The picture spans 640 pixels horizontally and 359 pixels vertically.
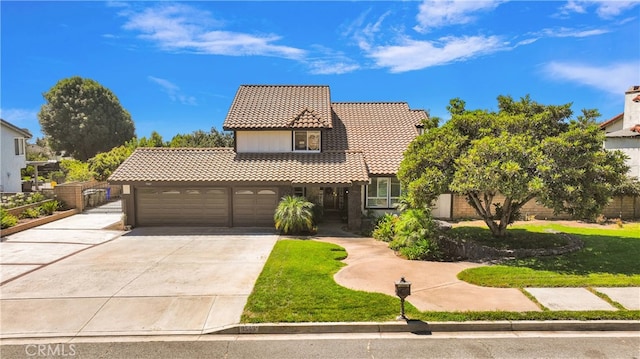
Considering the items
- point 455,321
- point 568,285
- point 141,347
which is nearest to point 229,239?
point 141,347

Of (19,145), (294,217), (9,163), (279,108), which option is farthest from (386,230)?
(19,145)

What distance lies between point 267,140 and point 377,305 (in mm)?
14633

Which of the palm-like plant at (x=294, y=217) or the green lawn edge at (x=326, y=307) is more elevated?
the palm-like plant at (x=294, y=217)

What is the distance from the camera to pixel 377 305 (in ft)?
28.2

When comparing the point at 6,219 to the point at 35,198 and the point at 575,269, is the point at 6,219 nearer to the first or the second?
the point at 35,198

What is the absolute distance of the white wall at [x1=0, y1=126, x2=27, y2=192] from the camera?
28.5 meters

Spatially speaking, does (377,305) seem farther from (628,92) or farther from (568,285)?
(628,92)

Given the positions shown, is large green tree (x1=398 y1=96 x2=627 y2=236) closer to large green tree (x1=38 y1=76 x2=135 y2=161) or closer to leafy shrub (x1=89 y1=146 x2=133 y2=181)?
leafy shrub (x1=89 y1=146 x2=133 y2=181)

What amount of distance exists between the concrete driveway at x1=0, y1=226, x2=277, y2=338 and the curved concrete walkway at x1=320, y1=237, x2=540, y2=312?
309 cm

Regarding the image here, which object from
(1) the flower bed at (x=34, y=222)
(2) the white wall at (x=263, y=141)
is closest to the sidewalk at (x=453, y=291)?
(2) the white wall at (x=263, y=141)

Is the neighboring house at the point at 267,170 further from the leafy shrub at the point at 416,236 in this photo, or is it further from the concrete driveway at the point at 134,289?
the leafy shrub at the point at 416,236

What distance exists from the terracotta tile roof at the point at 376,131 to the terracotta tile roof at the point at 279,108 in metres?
1.91

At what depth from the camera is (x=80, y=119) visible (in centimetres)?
4925

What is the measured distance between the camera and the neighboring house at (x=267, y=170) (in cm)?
1880
